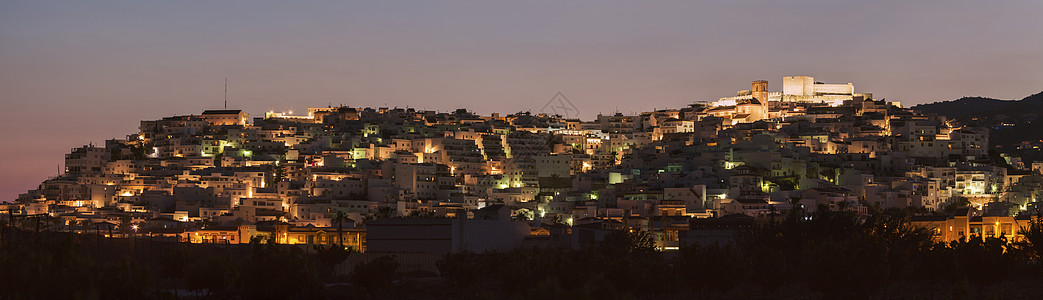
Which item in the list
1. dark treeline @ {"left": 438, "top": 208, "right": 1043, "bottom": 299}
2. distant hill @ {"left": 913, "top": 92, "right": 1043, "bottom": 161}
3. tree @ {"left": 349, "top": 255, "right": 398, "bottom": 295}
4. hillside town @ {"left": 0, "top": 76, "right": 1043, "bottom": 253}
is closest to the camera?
dark treeline @ {"left": 438, "top": 208, "right": 1043, "bottom": 299}

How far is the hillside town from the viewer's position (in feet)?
177

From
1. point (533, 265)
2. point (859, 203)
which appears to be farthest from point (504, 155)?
point (533, 265)

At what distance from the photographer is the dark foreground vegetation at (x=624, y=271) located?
28.4 meters

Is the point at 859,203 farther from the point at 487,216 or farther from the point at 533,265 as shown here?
the point at 533,265

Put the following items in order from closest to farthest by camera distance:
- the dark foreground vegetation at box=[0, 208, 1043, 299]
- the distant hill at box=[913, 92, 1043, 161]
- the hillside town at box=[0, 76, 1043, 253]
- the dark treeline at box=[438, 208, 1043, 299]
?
1. the dark foreground vegetation at box=[0, 208, 1043, 299]
2. the dark treeline at box=[438, 208, 1043, 299]
3. the hillside town at box=[0, 76, 1043, 253]
4. the distant hill at box=[913, 92, 1043, 161]

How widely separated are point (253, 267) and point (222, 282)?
3.30 ft

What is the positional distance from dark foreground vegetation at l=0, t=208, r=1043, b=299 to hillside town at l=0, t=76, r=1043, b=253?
17.6 feet

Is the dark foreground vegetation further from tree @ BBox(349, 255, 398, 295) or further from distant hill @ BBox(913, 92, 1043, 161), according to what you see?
distant hill @ BBox(913, 92, 1043, 161)

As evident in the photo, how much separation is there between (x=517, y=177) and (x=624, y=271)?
4110 centimetres

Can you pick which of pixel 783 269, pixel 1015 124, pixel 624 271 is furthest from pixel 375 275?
pixel 1015 124

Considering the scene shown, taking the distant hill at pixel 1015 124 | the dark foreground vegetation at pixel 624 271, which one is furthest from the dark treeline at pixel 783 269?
the distant hill at pixel 1015 124

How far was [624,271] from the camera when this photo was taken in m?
33.3

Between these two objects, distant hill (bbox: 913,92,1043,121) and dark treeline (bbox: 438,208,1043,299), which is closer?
dark treeline (bbox: 438,208,1043,299)

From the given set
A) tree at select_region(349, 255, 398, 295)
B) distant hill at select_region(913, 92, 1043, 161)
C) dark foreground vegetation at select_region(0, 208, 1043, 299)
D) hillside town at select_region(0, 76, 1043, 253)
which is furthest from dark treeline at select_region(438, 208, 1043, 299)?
distant hill at select_region(913, 92, 1043, 161)
